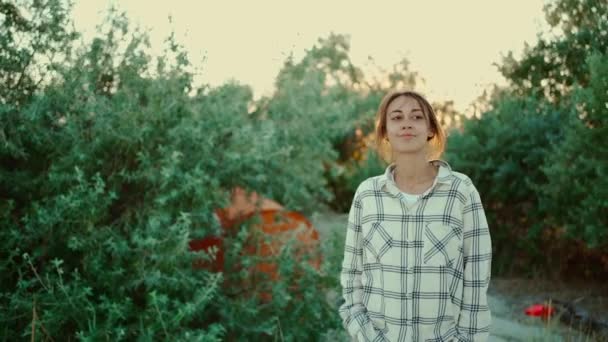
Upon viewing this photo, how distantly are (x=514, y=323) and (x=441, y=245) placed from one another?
180 inches

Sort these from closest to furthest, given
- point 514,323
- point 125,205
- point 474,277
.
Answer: point 474,277 < point 125,205 < point 514,323

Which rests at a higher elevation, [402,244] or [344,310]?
[402,244]

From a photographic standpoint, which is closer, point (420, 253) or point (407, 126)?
point (420, 253)

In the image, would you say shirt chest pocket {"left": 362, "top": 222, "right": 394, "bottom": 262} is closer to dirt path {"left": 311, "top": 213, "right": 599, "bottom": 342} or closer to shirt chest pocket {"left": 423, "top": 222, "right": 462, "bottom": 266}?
shirt chest pocket {"left": 423, "top": 222, "right": 462, "bottom": 266}

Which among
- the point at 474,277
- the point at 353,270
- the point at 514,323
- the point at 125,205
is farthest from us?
the point at 514,323

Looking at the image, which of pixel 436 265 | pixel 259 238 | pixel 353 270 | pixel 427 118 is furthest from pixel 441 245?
pixel 259 238

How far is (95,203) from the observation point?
3930 mm

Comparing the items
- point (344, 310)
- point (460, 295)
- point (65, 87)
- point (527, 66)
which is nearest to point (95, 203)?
point (65, 87)

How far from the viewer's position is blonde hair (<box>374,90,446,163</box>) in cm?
232

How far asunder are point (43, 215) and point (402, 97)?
8.45 ft

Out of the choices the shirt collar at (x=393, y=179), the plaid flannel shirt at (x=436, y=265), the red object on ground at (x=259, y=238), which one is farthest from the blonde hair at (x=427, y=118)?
the red object on ground at (x=259, y=238)

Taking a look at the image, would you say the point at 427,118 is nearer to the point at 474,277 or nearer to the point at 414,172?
the point at 414,172

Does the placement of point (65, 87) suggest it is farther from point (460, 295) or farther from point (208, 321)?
point (460, 295)

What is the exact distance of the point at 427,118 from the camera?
2318mm
